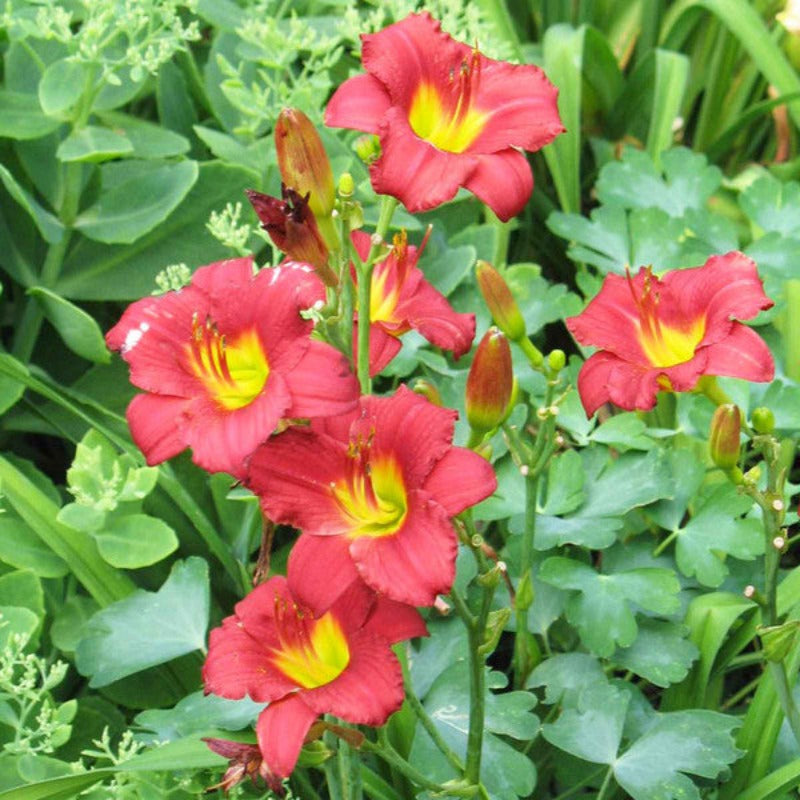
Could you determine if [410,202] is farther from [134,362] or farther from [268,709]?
[268,709]

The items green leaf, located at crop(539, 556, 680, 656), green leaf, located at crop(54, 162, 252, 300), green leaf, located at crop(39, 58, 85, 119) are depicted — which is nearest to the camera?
green leaf, located at crop(539, 556, 680, 656)

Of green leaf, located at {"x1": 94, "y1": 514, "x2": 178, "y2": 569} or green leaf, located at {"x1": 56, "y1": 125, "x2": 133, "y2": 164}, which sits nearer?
green leaf, located at {"x1": 94, "y1": 514, "x2": 178, "y2": 569}

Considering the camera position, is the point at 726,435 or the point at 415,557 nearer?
the point at 415,557

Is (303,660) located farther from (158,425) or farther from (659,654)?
(659,654)

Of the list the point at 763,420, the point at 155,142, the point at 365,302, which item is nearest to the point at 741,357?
the point at 763,420

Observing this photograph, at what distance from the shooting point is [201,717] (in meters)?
0.98

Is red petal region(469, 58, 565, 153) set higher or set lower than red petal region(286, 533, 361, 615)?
higher

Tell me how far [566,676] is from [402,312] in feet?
1.23

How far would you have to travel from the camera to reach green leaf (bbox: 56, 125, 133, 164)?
1262 millimetres

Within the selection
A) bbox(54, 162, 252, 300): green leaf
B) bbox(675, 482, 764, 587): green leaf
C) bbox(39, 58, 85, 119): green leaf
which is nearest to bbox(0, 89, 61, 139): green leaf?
bbox(39, 58, 85, 119): green leaf

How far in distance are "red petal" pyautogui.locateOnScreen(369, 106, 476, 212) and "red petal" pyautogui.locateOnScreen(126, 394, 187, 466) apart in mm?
175

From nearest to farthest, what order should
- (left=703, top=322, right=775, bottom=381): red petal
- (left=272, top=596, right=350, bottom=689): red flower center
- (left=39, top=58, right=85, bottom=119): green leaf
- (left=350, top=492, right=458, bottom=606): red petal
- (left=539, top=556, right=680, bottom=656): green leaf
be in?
(left=350, top=492, right=458, bottom=606): red petal
(left=272, top=596, right=350, bottom=689): red flower center
(left=703, top=322, right=775, bottom=381): red petal
(left=539, top=556, right=680, bottom=656): green leaf
(left=39, top=58, right=85, bottom=119): green leaf

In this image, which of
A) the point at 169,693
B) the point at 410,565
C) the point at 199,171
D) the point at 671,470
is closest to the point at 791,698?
the point at 671,470

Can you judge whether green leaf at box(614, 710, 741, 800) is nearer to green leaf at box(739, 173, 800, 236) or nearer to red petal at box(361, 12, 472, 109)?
red petal at box(361, 12, 472, 109)
